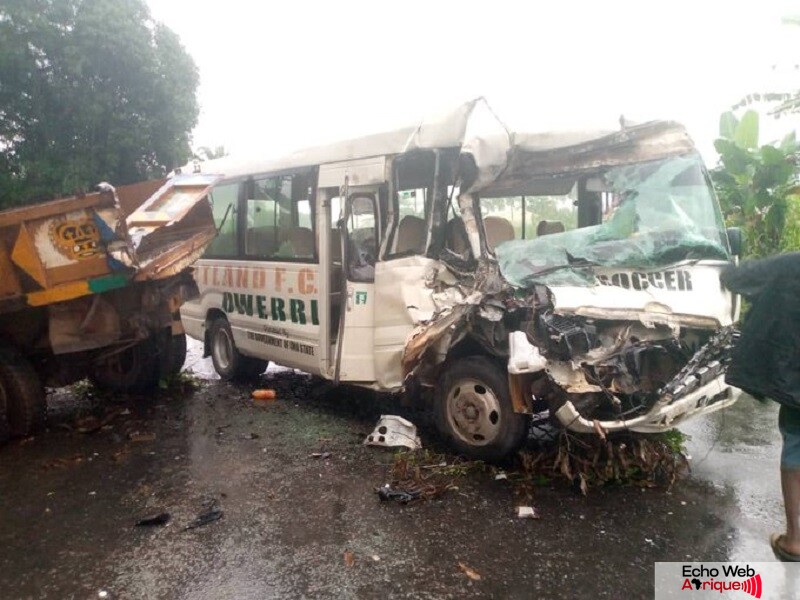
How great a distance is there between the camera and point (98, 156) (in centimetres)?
1222

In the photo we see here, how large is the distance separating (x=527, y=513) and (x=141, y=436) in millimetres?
3696

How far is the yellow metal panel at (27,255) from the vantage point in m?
5.25

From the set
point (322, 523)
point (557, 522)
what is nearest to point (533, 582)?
point (557, 522)

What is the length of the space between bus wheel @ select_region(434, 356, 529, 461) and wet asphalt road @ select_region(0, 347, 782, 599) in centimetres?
24

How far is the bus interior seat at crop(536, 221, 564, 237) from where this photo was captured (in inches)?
225

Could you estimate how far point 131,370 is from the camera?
7207mm

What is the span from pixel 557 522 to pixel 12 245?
482cm

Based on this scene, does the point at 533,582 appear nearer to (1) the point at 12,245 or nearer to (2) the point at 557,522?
(2) the point at 557,522

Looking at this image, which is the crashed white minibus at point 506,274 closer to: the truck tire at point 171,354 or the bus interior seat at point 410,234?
the bus interior seat at point 410,234

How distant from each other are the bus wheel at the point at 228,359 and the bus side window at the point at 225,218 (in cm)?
87

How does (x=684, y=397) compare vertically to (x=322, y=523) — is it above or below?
above

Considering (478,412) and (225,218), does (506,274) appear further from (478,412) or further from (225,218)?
(225,218)

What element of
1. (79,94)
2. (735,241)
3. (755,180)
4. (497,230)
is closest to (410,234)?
(497,230)

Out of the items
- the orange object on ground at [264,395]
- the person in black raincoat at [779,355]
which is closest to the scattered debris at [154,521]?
the orange object on ground at [264,395]
